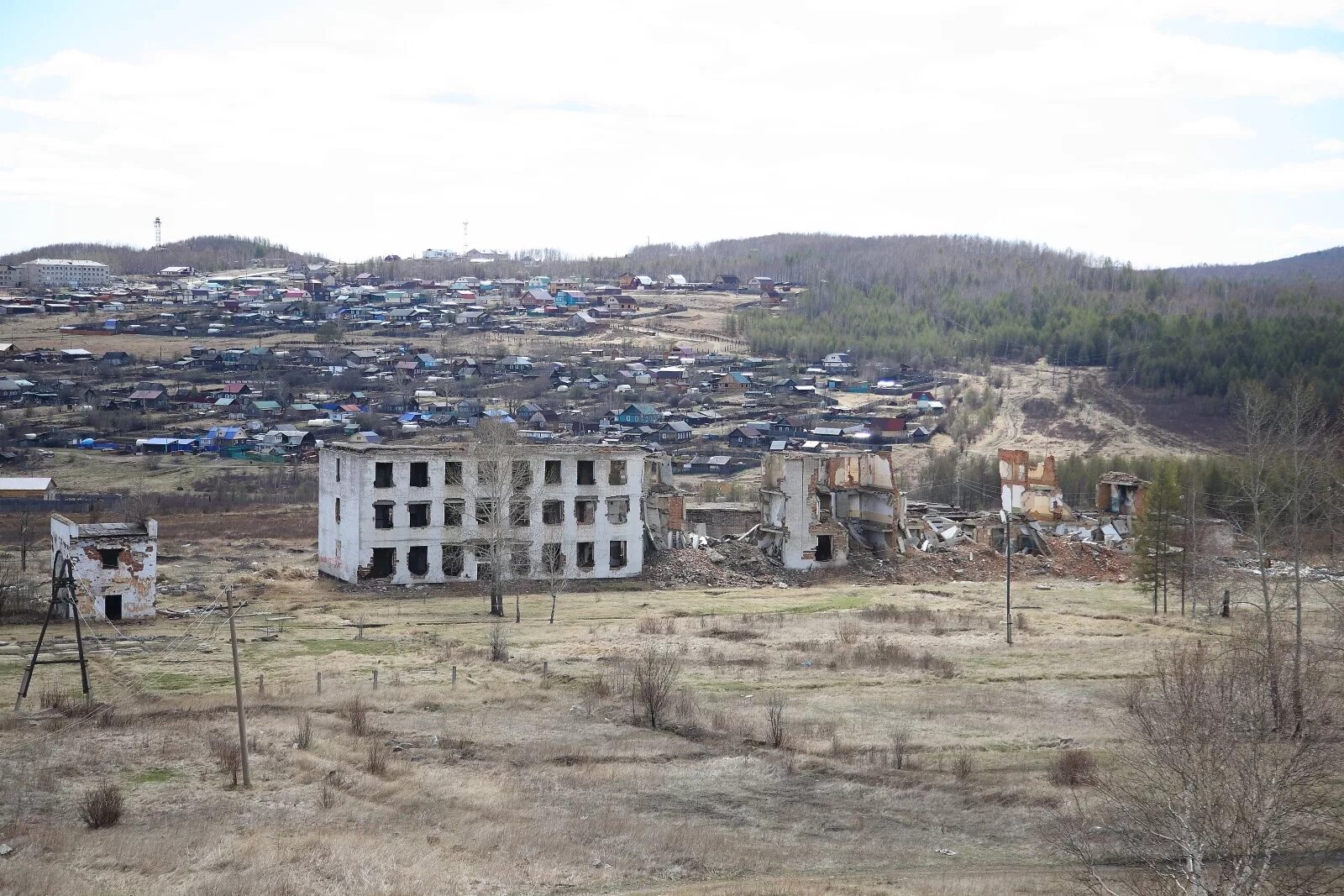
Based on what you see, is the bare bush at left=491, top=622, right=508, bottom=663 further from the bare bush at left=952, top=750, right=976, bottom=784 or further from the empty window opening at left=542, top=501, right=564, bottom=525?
the empty window opening at left=542, top=501, right=564, bottom=525

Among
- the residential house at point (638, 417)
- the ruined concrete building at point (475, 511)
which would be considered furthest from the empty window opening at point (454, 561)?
the residential house at point (638, 417)

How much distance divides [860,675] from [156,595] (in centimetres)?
2026

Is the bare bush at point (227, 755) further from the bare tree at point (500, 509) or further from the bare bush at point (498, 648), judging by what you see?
the bare tree at point (500, 509)

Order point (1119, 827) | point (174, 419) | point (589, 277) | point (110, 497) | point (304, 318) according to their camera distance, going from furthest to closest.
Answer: point (589, 277), point (304, 318), point (174, 419), point (110, 497), point (1119, 827)

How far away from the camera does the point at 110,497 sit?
61.5 meters

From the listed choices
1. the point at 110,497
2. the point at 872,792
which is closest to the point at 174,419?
the point at 110,497

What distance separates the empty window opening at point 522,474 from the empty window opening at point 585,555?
2.83 metres

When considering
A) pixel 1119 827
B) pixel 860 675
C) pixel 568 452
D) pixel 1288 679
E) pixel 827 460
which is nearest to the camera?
pixel 1119 827

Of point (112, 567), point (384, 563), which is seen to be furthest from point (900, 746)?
point (384, 563)

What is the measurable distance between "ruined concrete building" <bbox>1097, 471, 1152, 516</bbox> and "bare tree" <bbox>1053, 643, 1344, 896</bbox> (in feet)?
120

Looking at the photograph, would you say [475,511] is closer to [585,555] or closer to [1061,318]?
[585,555]

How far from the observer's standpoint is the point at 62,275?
182875mm

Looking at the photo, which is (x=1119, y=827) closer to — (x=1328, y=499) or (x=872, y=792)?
(x=872, y=792)

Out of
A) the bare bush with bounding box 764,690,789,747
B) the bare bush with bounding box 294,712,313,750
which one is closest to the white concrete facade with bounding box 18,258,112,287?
the bare bush with bounding box 294,712,313,750
